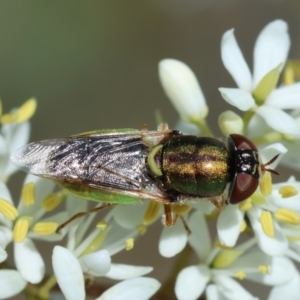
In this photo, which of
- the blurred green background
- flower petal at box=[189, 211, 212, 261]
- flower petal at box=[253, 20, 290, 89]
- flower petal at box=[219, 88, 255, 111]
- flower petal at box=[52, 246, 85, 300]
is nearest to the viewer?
flower petal at box=[52, 246, 85, 300]

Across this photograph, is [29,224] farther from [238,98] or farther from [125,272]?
[238,98]

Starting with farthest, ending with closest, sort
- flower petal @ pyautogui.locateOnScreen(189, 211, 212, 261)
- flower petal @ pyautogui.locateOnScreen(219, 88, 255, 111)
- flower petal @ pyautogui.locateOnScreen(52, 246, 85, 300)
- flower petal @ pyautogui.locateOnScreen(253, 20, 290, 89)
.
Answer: flower petal @ pyautogui.locateOnScreen(253, 20, 290, 89)
flower petal @ pyautogui.locateOnScreen(189, 211, 212, 261)
flower petal @ pyautogui.locateOnScreen(219, 88, 255, 111)
flower petal @ pyautogui.locateOnScreen(52, 246, 85, 300)

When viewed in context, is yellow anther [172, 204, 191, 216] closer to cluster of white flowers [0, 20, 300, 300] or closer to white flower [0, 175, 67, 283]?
cluster of white flowers [0, 20, 300, 300]

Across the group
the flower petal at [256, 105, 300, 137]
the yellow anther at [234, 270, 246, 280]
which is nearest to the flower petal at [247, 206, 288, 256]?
the yellow anther at [234, 270, 246, 280]

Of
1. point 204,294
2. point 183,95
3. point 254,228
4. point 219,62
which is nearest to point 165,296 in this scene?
point 204,294

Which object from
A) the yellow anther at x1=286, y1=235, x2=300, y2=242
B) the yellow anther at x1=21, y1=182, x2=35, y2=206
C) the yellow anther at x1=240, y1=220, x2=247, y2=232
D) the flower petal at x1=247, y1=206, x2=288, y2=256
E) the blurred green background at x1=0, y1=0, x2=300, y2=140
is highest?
the yellow anther at x1=21, y1=182, x2=35, y2=206

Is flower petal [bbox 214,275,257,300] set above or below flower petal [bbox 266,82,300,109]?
below

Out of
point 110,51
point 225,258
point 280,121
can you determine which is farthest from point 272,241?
point 110,51
